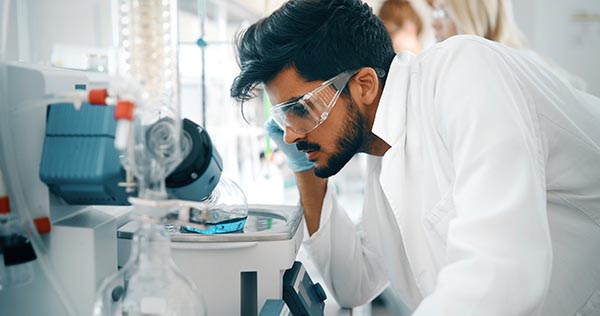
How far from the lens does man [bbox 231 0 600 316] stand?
794 millimetres

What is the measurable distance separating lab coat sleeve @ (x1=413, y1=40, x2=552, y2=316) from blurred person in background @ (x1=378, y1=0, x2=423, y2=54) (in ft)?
7.99

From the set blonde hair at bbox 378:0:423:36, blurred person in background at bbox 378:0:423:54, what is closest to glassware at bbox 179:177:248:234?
blurred person in background at bbox 378:0:423:54

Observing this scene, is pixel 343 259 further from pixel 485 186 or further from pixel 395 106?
pixel 485 186

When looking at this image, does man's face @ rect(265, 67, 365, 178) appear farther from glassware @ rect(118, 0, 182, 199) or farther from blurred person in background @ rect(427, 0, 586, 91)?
blurred person in background @ rect(427, 0, 586, 91)

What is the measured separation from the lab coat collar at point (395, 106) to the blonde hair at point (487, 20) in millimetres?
1880

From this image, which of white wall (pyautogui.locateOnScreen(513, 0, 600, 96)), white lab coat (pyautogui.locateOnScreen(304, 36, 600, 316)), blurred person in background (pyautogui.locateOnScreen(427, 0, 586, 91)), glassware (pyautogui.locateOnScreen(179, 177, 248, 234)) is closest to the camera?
white lab coat (pyautogui.locateOnScreen(304, 36, 600, 316))

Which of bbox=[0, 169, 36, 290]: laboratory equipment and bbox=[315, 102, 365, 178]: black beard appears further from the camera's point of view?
bbox=[315, 102, 365, 178]: black beard

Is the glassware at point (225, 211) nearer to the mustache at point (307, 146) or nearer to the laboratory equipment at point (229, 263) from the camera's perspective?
the laboratory equipment at point (229, 263)

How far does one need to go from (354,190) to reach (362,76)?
3587 mm

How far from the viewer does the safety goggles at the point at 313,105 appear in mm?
1244

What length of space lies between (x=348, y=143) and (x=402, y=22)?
2.30m

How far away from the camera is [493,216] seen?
79cm

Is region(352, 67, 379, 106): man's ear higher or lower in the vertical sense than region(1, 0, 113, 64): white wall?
lower

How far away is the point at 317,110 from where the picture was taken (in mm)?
1256
